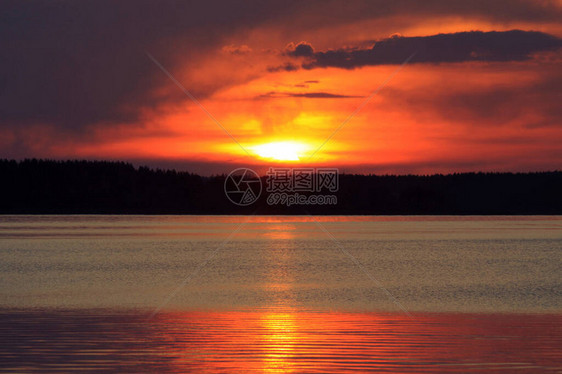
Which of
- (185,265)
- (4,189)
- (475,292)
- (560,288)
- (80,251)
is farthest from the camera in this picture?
(4,189)

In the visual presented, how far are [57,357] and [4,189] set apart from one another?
176 metres

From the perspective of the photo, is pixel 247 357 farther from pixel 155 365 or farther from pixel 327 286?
pixel 327 286

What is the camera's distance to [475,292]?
2803 centimetres

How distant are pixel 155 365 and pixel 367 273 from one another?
2395 cm

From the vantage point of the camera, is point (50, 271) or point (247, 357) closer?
point (247, 357)

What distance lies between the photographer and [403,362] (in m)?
13.9

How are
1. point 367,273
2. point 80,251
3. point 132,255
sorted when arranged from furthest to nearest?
point 80,251 < point 132,255 < point 367,273

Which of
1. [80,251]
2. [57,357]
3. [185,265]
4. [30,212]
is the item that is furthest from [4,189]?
[57,357]

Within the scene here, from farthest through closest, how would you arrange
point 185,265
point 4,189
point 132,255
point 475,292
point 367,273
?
1. point 4,189
2. point 132,255
3. point 185,265
4. point 367,273
5. point 475,292

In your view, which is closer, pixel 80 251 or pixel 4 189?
pixel 80 251

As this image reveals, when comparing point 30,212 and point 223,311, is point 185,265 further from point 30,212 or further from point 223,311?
point 30,212

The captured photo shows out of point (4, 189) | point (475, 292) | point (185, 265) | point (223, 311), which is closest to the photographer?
point (223, 311)

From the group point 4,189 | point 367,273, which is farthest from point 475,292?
point 4,189

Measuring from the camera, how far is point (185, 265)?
1656 inches
